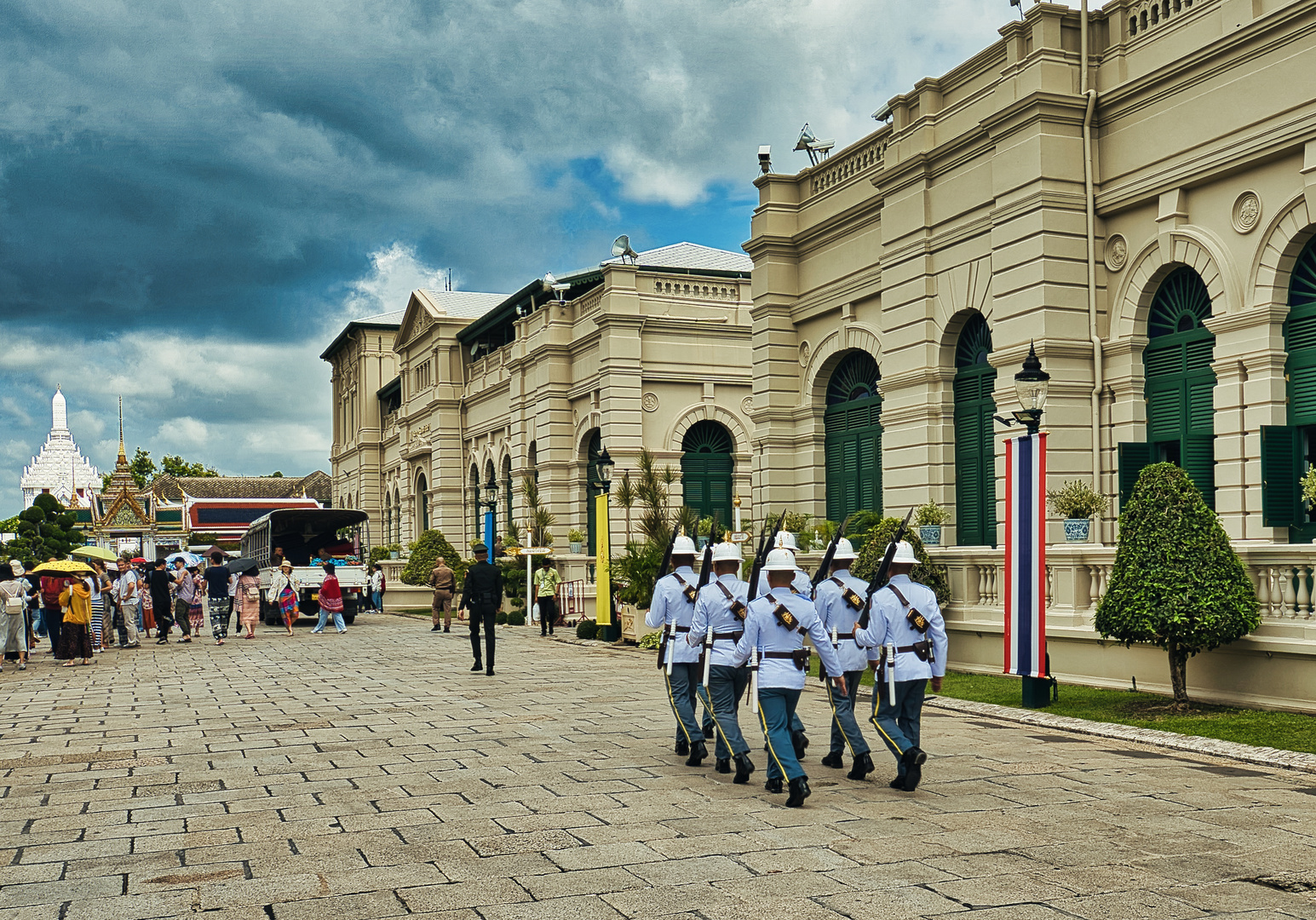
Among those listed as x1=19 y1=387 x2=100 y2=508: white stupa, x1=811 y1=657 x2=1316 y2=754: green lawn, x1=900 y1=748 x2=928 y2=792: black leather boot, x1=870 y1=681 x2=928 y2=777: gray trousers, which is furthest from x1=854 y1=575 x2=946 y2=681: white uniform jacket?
x1=19 y1=387 x2=100 y2=508: white stupa

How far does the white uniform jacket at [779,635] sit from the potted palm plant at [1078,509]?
780 centimetres

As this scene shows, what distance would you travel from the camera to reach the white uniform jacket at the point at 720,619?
10.2m

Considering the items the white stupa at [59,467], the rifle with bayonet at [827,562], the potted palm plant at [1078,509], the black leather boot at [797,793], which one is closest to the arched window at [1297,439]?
the potted palm plant at [1078,509]

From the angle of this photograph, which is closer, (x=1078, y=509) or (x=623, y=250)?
(x=1078, y=509)

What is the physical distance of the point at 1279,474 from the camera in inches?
601

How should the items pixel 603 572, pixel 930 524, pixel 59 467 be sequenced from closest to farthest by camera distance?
pixel 930 524, pixel 603 572, pixel 59 467

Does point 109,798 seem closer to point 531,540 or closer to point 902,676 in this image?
point 902,676

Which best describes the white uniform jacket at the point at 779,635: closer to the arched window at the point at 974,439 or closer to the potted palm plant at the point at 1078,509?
the potted palm plant at the point at 1078,509

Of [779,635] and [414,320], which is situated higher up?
[414,320]

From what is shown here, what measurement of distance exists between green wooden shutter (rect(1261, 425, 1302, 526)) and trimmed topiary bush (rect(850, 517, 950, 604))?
15.0 feet

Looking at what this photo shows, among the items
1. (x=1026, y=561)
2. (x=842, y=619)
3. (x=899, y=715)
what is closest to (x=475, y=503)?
(x=1026, y=561)

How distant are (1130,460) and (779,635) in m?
9.89

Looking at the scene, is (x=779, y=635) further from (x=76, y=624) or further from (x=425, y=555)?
(x=425, y=555)

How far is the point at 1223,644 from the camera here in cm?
1354
